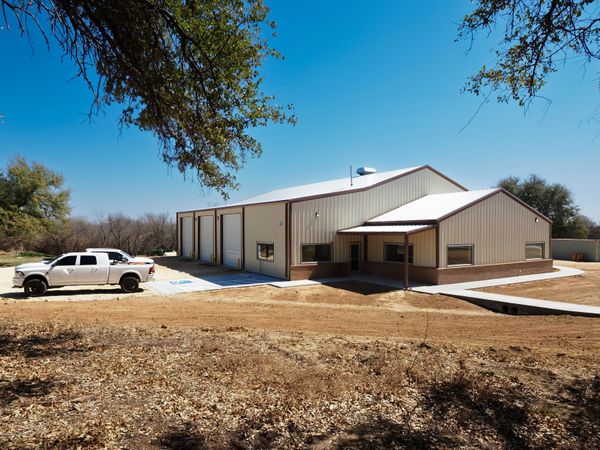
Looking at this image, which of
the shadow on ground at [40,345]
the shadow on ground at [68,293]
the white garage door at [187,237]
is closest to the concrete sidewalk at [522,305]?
the shadow on ground at [40,345]

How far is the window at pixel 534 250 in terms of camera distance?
74.6ft

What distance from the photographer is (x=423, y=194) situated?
25484 mm

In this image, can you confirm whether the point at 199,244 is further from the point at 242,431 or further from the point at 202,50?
the point at 242,431

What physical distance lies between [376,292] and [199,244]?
18.8 m

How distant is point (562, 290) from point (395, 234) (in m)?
8.43

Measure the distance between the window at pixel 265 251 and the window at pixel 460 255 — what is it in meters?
A: 9.23

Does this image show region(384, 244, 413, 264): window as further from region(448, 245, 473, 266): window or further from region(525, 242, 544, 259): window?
region(525, 242, 544, 259): window

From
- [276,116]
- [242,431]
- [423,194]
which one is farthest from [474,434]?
[423,194]

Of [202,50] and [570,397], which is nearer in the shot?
[570,397]

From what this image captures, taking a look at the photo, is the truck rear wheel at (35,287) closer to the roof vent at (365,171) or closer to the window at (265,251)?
the window at (265,251)

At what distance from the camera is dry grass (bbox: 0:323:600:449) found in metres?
3.89

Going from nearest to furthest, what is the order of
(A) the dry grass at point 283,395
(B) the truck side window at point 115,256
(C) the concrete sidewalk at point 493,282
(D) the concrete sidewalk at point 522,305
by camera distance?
(A) the dry grass at point 283,395 → (D) the concrete sidewalk at point 522,305 → (B) the truck side window at point 115,256 → (C) the concrete sidewalk at point 493,282

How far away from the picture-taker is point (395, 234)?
17859 millimetres

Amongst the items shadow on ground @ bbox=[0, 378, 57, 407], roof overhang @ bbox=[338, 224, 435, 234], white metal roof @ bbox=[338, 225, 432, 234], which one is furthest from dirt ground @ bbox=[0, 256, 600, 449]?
white metal roof @ bbox=[338, 225, 432, 234]
